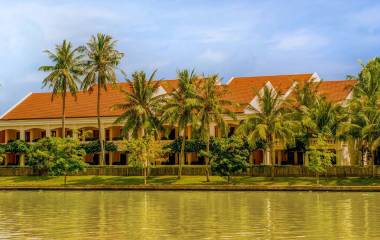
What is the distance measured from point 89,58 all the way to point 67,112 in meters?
13.1

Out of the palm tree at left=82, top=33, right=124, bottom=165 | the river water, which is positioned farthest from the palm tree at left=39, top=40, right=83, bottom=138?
the river water

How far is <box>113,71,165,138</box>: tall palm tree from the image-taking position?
82062 mm

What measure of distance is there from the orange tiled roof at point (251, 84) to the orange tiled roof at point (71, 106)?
8.57 meters

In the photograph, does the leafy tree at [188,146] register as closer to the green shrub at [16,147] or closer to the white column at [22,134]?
the green shrub at [16,147]

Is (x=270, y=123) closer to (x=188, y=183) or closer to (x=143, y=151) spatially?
(x=188, y=183)

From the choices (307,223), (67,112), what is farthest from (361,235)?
(67,112)

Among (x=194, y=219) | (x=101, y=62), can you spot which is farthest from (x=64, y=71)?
(x=194, y=219)

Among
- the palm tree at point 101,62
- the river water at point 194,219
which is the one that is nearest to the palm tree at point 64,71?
the palm tree at point 101,62

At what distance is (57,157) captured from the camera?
80.2m

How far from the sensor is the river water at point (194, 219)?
29156 mm

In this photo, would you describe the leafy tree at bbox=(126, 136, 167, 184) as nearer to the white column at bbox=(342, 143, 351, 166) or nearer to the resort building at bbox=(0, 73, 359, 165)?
the resort building at bbox=(0, 73, 359, 165)

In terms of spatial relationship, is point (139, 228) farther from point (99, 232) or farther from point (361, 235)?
point (361, 235)

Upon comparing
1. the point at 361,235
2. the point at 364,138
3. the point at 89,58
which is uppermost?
the point at 89,58

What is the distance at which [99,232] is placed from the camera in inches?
1187
